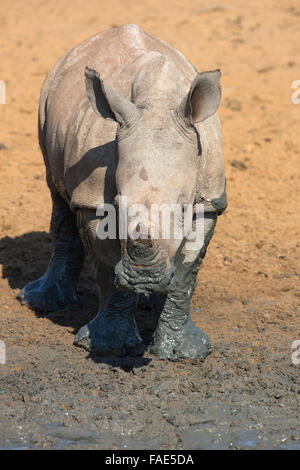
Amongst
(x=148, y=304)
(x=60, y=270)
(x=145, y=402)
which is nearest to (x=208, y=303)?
(x=148, y=304)

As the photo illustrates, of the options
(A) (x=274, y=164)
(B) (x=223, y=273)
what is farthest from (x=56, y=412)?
(A) (x=274, y=164)

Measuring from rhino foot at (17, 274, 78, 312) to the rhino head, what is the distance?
2.26m

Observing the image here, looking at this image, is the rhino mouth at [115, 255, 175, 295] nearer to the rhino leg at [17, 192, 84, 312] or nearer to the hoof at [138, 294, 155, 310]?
the hoof at [138, 294, 155, 310]

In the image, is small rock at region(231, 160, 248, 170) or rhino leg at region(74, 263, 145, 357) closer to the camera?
rhino leg at region(74, 263, 145, 357)

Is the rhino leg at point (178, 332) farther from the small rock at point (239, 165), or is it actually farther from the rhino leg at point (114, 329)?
the small rock at point (239, 165)

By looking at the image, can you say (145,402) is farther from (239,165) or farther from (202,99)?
(239,165)

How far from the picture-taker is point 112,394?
5.20 metres

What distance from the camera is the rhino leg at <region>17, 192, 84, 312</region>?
669 cm

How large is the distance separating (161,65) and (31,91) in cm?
757

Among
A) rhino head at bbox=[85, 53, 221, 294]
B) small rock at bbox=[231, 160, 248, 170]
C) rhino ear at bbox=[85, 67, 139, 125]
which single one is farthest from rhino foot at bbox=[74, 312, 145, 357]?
small rock at bbox=[231, 160, 248, 170]

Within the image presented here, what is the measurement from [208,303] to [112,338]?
4.33 ft

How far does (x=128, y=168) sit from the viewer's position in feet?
14.9

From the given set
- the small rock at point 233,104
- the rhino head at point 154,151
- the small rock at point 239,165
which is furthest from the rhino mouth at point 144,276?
the small rock at point 233,104

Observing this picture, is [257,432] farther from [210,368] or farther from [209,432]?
[210,368]
